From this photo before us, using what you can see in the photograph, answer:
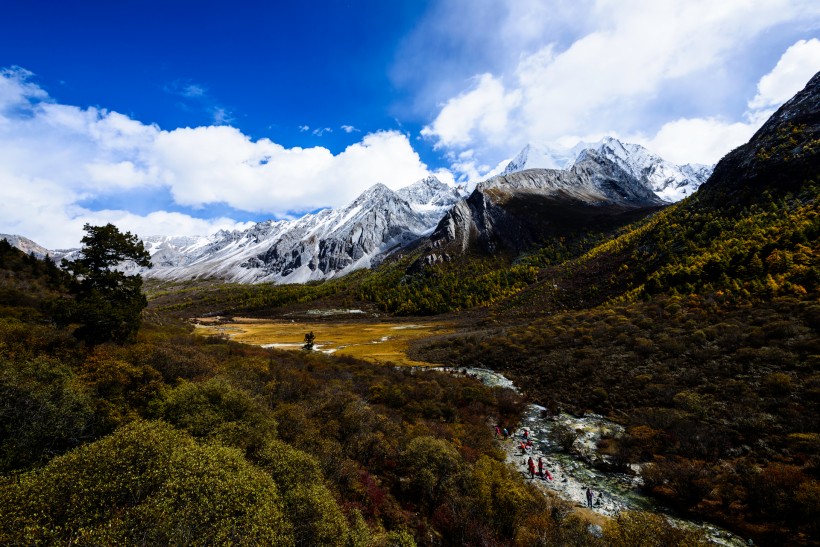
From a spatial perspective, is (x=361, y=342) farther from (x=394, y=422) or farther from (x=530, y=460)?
(x=530, y=460)

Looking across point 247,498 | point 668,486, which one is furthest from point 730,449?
point 247,498

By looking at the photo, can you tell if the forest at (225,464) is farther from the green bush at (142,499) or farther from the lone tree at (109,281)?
the lone tree at (109,281)

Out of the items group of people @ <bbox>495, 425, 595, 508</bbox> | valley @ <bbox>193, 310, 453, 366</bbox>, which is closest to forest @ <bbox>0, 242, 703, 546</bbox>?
group of people @ <bbox>495, 425, 595, 508</bbox>

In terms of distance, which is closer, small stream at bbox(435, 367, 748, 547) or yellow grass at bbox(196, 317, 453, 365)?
small stream at bbox(435, 367, 748, 547)

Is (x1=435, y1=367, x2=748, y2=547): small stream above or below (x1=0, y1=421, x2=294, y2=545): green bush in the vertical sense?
below

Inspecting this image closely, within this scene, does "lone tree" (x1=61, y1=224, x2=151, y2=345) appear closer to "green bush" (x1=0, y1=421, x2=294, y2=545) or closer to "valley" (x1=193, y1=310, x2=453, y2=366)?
"green bush" (x1=0, y1=421, x2=294, y2=545)
